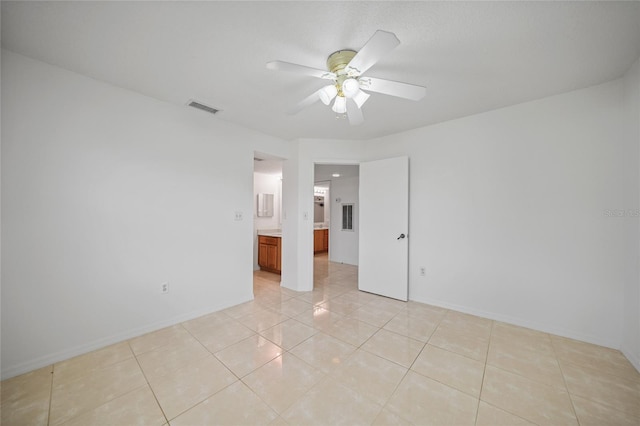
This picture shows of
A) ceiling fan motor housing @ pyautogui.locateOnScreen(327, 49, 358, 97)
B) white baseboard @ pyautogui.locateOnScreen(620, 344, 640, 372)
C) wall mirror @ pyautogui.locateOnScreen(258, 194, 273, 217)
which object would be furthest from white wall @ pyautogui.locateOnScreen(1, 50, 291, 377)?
white baseboard @ pyautogui.locateOnScreen(620, 344, 640, 372)

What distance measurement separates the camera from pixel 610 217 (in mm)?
2236

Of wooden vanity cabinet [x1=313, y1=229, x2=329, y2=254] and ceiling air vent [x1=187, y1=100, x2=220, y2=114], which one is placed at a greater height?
ceiling air vent [x1=187, y1=100, x2=220, y2=114]

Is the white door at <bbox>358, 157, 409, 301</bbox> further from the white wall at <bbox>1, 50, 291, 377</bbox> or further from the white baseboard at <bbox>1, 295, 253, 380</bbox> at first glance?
the white baseboard at <bbox>1, 295, 253, 380</bbox>

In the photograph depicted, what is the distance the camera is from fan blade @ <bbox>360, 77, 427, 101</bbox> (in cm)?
169

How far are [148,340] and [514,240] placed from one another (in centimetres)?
398

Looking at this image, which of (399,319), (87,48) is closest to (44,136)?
(87,48)

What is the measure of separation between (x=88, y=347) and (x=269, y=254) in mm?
3033

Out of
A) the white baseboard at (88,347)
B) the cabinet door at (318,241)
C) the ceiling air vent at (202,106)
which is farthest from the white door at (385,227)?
the cabinet door at (318,241)

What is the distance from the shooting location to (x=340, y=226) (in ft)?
20.7

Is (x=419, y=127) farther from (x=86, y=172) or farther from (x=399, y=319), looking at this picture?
(x=86, y=172)

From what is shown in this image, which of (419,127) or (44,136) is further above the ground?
(419,127)

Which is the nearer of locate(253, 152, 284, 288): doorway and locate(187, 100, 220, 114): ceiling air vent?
locate(187, 100, 220, 114): ceiling air vent

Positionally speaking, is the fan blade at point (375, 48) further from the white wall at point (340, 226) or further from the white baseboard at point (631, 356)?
the white wall at point (340, 226)

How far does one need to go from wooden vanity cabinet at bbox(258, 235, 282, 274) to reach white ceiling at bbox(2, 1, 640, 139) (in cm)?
296
